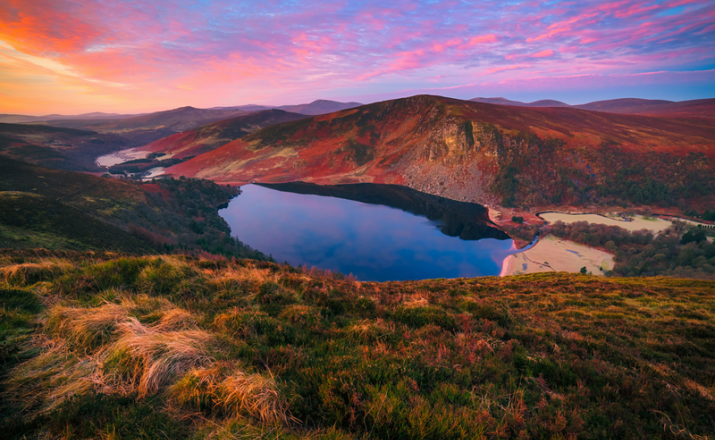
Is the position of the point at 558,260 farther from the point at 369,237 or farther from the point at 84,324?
the point at 84,324

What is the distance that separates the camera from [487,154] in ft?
233

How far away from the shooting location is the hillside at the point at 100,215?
17828mm

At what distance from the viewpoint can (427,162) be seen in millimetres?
81500

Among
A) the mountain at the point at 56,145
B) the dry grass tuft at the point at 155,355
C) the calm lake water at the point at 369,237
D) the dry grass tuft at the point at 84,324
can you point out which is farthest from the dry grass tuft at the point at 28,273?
the mountain at the point at 56,145

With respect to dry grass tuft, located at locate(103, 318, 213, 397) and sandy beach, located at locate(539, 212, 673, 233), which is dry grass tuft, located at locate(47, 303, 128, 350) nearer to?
dry grass tuft, located at locate(103, 318, 213, 397)

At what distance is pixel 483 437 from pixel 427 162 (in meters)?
84.0

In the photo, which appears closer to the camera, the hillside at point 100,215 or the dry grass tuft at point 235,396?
the dry grass tuft at point 235,396

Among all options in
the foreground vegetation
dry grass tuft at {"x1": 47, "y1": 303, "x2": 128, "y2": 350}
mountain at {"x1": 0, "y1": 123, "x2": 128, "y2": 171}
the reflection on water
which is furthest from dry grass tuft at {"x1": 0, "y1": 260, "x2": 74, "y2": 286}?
the reflection on water

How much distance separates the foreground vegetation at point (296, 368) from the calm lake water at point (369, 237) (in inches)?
1128

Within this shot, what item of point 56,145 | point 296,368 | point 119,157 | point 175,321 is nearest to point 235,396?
point 296,368

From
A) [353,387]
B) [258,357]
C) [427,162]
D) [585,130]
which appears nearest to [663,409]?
[353,387]

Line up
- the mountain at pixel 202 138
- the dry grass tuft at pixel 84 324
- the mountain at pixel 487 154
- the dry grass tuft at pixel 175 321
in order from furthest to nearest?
the mountain at pixel 202 138, the mountain at pixel 487 154, the dry grass tuft at pixel 175 321, the dry grass tuft at pixel 84 324

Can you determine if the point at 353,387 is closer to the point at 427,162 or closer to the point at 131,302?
the point at 131,302

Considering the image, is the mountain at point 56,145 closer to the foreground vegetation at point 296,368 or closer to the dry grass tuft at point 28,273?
the dry grass tuft at point 28,273
